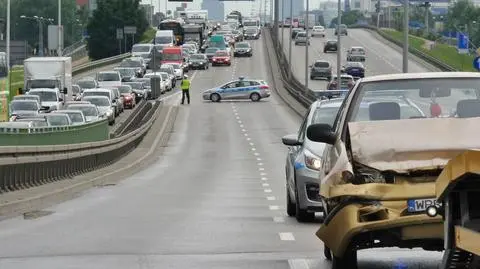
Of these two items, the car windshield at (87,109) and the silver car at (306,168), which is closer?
the silver car at (306,168)

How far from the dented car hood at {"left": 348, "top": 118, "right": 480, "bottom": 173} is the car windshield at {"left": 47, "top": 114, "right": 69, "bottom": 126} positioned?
37.3 metres

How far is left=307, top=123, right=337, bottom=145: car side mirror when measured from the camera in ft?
37.7

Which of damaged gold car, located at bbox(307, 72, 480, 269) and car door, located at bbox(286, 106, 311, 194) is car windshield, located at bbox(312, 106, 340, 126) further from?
damaged gold car, located at bbox(307, 72, 480, 269)

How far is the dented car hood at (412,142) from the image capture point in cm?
992

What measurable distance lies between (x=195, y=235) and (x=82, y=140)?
22.6 meters

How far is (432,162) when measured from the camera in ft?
32.4

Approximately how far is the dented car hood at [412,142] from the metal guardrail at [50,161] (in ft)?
42.1

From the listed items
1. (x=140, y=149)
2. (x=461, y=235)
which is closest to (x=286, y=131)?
(x=140, y=149)

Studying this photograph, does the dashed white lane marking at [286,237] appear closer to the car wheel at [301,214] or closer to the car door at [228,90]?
the car wheel at [301,214]

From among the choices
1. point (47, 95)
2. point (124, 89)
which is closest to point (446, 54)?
point (124, 89)

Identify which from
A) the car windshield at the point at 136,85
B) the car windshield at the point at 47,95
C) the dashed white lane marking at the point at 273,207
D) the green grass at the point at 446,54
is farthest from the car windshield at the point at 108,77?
the dashed white lane marking at the point at 273,207

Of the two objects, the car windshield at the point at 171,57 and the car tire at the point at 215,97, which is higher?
the car windshield at the point at 171,57

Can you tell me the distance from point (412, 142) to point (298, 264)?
9.73 feet

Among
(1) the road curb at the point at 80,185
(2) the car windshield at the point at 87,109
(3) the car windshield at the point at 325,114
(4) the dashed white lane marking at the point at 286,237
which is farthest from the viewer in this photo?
(2) the car windshield at the point at 87,109
